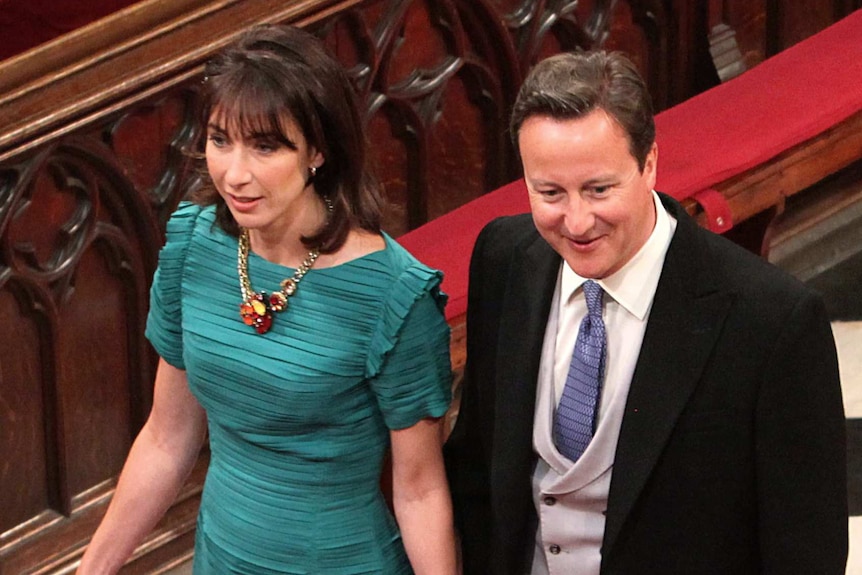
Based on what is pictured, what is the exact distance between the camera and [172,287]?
2.23 meters

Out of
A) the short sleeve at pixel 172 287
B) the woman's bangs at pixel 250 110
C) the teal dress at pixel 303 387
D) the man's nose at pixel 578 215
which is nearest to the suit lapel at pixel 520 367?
the teal dress at pixel 303 387

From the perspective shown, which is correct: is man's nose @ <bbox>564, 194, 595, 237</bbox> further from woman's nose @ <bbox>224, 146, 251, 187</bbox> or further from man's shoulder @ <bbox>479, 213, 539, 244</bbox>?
woman's nose @ <bbox>224, 146, 251, 187</bbox>

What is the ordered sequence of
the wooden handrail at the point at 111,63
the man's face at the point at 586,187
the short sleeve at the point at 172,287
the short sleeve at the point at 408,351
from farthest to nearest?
the wooden handrail at the point at 111,63 < the short sleeve at the point at 172,287 < the short sleeve at the point at 408,351 < the man's face at the point at 586,187

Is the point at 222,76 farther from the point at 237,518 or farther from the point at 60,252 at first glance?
the point at 60,252

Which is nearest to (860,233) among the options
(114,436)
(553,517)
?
(114,436)

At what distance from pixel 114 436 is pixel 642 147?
1742 millimetres

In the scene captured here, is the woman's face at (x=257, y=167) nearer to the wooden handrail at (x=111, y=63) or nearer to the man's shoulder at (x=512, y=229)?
the man's shoulder at (x=512, y=229)

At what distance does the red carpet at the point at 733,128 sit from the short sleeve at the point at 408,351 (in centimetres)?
75

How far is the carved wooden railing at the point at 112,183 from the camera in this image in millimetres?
2934

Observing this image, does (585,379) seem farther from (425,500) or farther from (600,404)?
(425,500)

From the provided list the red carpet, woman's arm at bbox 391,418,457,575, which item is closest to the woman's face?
woman's arm at bbox 391,418,457,575

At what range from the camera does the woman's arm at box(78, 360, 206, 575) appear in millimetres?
2303

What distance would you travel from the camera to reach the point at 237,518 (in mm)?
2217

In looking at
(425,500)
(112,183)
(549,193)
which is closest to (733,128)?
(112,183)
